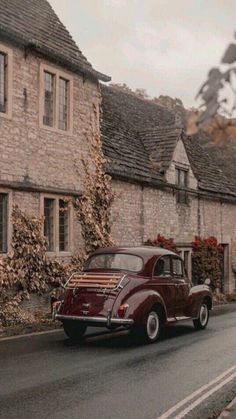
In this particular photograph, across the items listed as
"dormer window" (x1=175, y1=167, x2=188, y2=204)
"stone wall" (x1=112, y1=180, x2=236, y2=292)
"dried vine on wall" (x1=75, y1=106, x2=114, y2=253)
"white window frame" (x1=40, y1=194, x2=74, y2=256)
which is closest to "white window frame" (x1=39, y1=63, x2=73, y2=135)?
"dried vine on wall" (x1=75, y1=106, x2=114, y2=253)

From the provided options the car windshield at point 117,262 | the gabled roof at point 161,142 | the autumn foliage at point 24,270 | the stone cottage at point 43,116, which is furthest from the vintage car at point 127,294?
the gabled roof at point 161,142

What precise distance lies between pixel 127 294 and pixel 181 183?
1352cm

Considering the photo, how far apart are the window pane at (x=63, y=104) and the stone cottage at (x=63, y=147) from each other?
Answer: 0.09ft

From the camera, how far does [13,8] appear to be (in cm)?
1556

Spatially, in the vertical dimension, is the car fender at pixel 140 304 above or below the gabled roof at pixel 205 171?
below

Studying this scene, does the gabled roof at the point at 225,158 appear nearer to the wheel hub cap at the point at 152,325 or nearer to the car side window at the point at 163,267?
the car side window at the point at 163,267

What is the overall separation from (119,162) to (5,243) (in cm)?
615

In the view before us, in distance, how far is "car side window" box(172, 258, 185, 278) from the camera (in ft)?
40.9

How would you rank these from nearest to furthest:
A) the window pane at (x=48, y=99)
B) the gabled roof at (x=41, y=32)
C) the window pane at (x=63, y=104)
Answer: the gabled roof at (x=41, y=32)
the window pane at (x=48, y=99)
the window pane at (x=63, y=104)

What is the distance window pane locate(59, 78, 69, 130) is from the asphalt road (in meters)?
6.49

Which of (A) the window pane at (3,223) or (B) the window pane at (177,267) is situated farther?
(A) the window pane at (3,223)

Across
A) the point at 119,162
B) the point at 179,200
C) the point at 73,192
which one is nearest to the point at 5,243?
the point at 73,192

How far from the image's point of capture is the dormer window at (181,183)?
75.2 feet

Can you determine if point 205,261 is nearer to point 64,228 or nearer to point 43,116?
point 64,228
